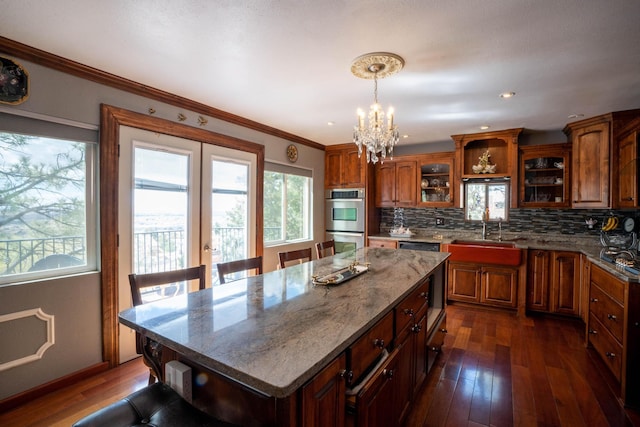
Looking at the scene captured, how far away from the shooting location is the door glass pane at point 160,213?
2.72 meters

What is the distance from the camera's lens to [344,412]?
109 cm

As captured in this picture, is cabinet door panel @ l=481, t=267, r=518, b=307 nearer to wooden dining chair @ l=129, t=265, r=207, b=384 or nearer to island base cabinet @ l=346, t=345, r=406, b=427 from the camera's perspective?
island base cabinet @ l=346, t=345, r=406, b=427

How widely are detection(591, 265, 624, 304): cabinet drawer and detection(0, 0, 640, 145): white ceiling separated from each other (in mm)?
1566

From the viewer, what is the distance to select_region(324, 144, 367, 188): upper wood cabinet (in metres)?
4.98

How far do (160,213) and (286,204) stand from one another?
1930 mm

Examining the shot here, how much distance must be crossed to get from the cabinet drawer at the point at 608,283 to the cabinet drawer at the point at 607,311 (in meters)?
0.04

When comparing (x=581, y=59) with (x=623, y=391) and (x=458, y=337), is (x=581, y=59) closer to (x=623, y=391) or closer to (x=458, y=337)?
(x=623, y=391)

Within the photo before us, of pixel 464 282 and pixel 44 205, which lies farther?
pixel 464 282

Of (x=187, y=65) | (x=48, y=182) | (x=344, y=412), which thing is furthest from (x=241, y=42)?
(x=344, y=412)

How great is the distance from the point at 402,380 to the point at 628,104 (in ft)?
11.4

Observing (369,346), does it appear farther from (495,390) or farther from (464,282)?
(464,282)

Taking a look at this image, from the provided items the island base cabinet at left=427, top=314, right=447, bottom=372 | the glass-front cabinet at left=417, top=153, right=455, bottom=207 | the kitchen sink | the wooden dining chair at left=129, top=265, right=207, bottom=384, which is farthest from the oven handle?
the wooden dining chair at left=129, top=265, right=207, bottom=384

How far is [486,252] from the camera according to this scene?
3.90 metres

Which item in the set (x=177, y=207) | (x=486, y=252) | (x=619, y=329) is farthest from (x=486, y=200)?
(x=177, y=207)
